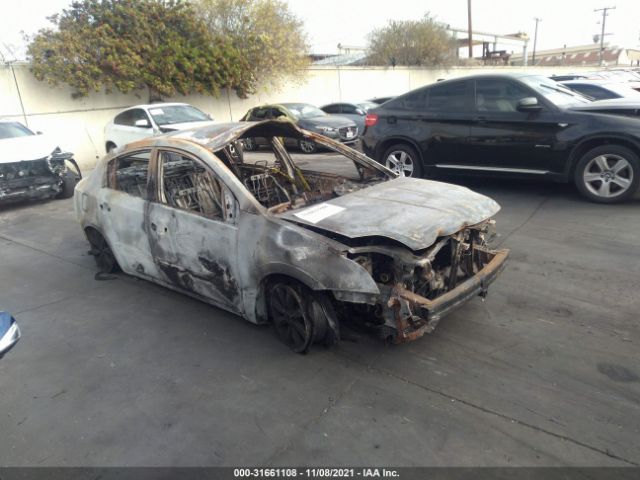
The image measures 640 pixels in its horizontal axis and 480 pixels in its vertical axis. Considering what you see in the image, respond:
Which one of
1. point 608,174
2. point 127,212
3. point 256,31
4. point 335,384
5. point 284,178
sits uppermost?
point 256,31

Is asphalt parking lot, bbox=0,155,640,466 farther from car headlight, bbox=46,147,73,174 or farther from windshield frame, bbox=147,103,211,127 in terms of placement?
windshield frame, bbox=147,103,211,127

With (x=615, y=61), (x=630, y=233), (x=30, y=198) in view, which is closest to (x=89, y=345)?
(x=630, y=233)

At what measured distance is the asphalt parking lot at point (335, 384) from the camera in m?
2.64

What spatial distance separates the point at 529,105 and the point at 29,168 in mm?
8498

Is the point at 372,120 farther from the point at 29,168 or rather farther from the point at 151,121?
the point at 29,168

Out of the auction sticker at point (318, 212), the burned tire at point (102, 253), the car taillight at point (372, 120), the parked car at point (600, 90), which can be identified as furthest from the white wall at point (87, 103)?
the auction sticker at point (318, 212)

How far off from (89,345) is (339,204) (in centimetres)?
234

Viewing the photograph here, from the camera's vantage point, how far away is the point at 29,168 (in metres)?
8.78

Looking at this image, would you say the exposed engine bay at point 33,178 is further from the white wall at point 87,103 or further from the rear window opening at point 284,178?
the white wall at point 87,103

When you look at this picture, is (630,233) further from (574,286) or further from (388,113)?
(388,113)

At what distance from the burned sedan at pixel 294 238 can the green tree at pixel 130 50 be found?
1129 cm

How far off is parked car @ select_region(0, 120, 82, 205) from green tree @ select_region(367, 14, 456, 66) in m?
27.1

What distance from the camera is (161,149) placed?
4.23 meters

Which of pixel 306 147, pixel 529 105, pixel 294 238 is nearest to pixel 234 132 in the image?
pixel 294 238
